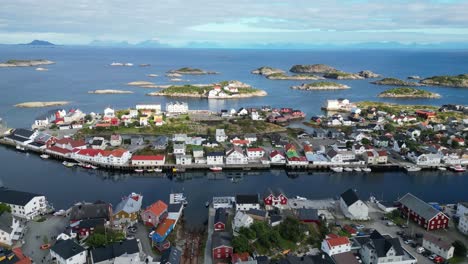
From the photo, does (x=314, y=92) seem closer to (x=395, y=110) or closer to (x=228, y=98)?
(x=228, y=98)

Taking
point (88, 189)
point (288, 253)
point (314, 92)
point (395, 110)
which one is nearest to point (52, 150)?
point (88, 189)

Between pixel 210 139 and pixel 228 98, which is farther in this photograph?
pixel 228 98

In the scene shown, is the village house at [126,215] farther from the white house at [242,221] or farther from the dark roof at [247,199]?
the dark roof at [247,199]

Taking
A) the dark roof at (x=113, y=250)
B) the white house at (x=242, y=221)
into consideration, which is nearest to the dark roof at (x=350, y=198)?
the white house at (x=242, y=221)

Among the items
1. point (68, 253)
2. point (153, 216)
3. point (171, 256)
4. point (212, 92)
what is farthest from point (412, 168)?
point (212, 92)

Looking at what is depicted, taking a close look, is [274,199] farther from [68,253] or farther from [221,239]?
[68,253]

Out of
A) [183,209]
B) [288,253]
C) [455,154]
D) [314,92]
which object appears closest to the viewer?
[288,253]
